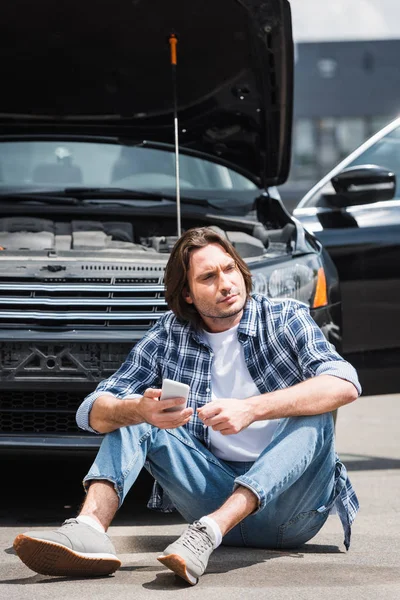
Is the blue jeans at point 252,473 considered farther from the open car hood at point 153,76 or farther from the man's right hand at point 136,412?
the open car hood at point 153,76

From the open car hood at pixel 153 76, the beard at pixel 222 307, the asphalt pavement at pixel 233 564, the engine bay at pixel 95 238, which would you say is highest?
the open car hood at pixel 153 76

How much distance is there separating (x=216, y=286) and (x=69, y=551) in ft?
3.38

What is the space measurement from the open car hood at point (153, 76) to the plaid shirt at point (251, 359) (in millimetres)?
2046

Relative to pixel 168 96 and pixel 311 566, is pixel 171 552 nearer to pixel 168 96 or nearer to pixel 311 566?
pixel 311 566

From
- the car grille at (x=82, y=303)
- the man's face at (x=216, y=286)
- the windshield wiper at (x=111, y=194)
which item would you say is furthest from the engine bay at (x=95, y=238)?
the man's face at (x=216, y=286)

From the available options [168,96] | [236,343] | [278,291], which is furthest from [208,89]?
[236,343]

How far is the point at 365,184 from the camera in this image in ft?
20.2

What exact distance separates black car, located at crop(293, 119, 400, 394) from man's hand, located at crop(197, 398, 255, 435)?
246 cm

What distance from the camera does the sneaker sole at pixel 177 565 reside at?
338cm

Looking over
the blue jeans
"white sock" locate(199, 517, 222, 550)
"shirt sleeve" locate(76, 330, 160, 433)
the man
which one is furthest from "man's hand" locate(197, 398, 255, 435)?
"shirt sleeve" locate(76, 330, 160, 433)

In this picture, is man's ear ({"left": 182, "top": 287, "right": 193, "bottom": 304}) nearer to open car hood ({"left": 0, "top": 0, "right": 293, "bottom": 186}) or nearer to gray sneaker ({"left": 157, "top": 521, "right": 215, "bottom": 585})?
gray sneaker ({"left": 157, "top": 521, "right": 215, "bottom": 585})

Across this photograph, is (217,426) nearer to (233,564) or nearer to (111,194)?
(233,564)

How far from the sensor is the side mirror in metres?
6.12

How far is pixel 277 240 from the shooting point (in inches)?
215
